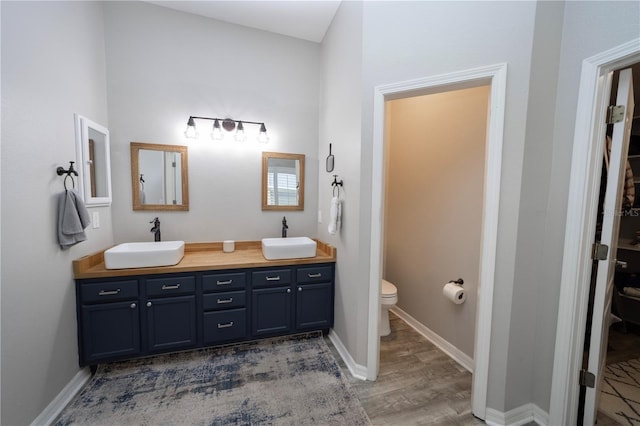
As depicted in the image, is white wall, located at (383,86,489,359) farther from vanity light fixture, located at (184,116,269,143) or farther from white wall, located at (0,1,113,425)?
white wall, located at (0,1,113,425)

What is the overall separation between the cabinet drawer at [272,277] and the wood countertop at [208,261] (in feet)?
0.23

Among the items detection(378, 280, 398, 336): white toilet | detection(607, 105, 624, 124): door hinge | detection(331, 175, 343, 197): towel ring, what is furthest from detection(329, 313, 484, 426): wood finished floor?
detection(607, 105, 624, 124): door hinge

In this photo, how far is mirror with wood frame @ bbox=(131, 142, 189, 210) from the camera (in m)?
2.33

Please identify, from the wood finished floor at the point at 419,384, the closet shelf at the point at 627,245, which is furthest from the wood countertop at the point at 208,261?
the closet shelf at the point at 627,245

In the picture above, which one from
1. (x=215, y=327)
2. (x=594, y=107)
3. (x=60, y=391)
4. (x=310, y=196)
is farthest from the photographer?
(x=310, y=196)

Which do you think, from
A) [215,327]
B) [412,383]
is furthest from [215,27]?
[412,383]

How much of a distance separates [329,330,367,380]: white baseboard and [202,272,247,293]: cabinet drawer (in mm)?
1003

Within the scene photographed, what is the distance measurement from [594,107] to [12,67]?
9.91ft

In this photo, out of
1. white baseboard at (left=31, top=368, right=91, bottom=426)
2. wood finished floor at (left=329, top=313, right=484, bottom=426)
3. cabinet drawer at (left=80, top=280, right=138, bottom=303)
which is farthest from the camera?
cabinet drawer at (left=80, top=280, right=138, bottom=303)

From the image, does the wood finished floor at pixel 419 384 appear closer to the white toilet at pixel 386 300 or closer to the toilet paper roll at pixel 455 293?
the white toilet at pixel 386 300

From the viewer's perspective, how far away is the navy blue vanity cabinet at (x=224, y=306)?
2.11 m

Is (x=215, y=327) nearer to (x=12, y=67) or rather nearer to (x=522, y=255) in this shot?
(x=12, y=67)

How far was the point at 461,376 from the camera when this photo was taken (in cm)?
195

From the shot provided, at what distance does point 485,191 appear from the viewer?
4.90ft
